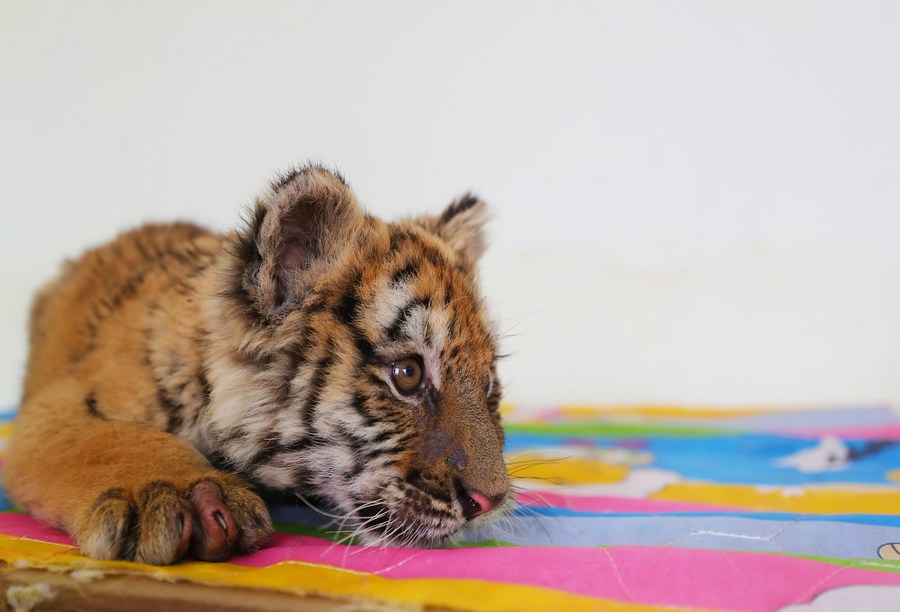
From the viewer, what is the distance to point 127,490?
170 centimetres

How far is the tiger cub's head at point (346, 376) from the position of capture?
1836mm

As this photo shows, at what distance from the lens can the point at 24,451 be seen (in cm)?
212

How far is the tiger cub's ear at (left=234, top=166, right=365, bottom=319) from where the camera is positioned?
1838 mm

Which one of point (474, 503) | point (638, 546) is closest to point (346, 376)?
point (474, 503)

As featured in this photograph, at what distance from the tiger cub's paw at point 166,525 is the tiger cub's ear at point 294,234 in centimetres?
47

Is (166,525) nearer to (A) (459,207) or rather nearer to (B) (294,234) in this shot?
(B) (294,234)

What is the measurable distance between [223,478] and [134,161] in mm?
2980

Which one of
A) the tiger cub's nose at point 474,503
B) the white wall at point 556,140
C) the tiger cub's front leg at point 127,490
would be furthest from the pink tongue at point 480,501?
the white wall at point 556,140

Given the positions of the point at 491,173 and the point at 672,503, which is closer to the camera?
the point at 672,503

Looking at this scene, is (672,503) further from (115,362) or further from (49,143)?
(49,143)

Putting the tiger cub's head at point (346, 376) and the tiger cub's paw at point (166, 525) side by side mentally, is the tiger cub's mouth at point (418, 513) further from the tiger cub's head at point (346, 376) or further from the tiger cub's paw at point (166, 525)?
the tiger cub's paw at point (166, 525)

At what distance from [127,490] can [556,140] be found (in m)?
3.21

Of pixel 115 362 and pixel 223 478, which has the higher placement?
pixel 115 362

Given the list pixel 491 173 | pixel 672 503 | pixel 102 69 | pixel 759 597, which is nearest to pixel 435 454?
pixel 759 597
